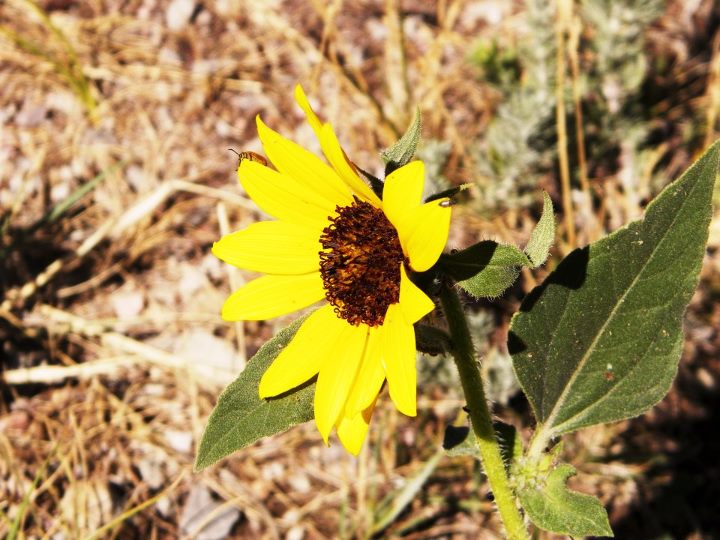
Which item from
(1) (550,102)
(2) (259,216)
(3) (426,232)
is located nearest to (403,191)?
(3) (426,232)

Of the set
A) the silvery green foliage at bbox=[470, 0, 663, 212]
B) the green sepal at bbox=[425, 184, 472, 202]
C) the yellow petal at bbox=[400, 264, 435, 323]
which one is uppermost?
the silvery green foliage at bbox=[470, 0, 663, 212]

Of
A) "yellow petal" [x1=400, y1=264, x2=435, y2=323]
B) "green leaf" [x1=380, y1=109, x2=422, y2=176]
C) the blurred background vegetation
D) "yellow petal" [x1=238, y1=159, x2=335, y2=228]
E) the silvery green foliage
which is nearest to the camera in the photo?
"yellow petal" [x1=400, y1=264, x2=435, y2=323]

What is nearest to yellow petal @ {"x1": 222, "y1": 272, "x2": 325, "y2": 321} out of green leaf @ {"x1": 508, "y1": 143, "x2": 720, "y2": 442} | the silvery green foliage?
green leaf @ {"x1": 508, "y1": 143, "x2": 720, "y2": 442}

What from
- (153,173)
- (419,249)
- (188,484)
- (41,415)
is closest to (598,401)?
(419,249)

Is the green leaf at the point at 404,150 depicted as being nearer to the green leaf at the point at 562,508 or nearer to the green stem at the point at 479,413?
the green stem at the point at 479,413

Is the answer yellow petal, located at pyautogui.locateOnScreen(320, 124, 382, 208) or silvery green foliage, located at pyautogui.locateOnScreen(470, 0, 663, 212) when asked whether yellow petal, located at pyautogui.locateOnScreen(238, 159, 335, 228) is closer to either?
yellow petal, located at pyautogui.locateOnScreen(320, 124, 382, 208)

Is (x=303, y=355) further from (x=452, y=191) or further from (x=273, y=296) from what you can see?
(x=452, y=191)
